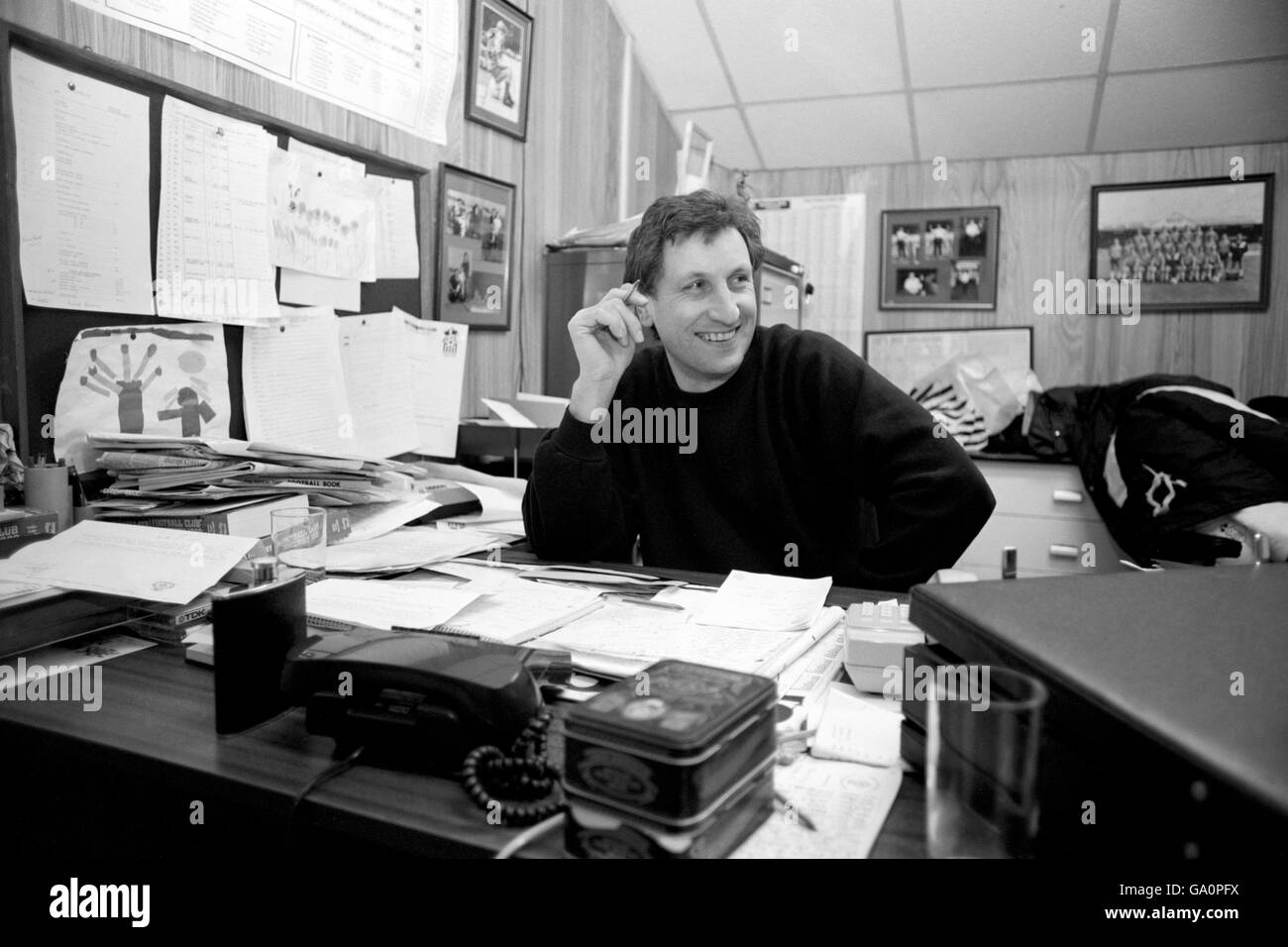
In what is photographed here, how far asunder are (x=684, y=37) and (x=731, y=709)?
2.72 meters

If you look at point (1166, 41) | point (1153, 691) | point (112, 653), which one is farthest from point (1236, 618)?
point (1166, 41)

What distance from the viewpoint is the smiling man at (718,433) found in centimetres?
137

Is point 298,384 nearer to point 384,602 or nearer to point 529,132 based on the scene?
point 384,602

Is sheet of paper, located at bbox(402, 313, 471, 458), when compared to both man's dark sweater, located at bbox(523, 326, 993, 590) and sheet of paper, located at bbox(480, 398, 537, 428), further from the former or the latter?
man's dark sweater, located at bbox(523, 326, 993, 590)

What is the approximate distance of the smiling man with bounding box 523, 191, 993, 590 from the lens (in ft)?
4.50

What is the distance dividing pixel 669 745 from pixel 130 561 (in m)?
0.70

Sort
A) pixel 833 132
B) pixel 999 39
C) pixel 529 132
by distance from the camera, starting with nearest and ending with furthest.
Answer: pixel 529 132 → pixel 999 39 → pixel 833 132

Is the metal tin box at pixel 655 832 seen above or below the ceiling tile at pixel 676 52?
below

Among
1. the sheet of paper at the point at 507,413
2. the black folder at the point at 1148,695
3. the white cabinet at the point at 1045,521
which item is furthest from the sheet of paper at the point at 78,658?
the white cabinet at the point at 1045,521

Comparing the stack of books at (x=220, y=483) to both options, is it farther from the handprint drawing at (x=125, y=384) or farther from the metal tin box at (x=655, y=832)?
the metal tin box at (x=655, y=832)

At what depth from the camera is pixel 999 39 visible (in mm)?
2596

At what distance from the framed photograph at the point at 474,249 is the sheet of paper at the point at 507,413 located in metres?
0.19

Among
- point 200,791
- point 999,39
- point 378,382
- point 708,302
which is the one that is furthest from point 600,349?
point 999,39

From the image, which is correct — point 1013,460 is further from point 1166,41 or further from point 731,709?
point 731,709
